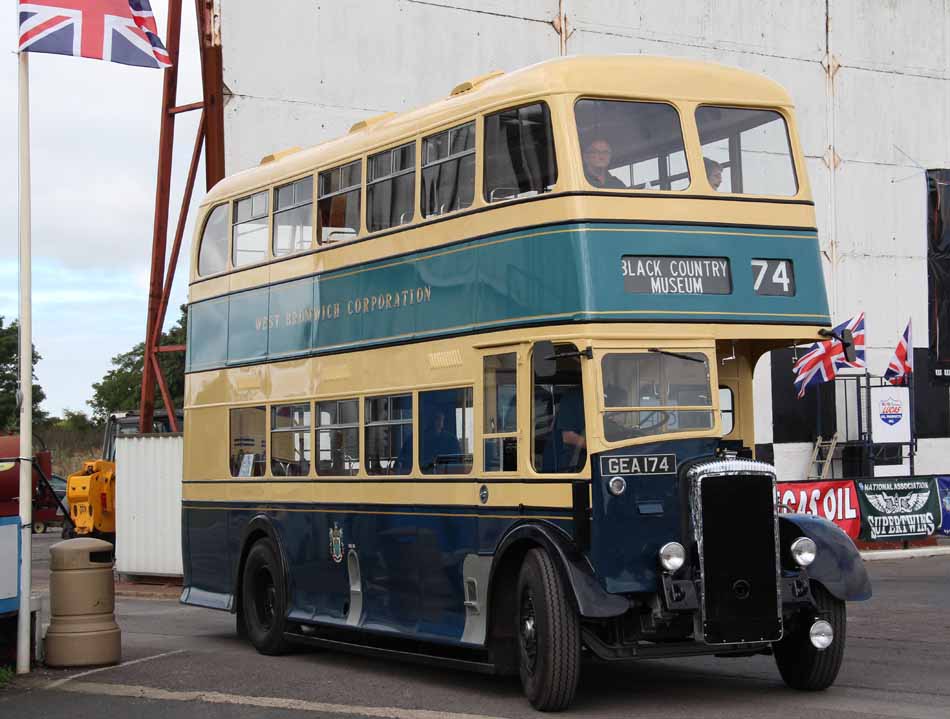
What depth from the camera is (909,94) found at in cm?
3838

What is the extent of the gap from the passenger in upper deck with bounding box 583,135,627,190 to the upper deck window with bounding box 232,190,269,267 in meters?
5.58

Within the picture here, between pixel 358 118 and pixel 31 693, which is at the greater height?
pixel 358 118

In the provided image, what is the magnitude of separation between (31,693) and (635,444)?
5504mm

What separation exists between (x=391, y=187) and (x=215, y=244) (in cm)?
402

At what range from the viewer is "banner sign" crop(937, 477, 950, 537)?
30.4m

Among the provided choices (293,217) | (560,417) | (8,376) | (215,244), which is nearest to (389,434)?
(560,417)

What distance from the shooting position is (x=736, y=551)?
1173 cm

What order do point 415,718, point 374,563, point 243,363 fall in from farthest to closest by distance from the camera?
point 243,363, point 374,563, point 415,718

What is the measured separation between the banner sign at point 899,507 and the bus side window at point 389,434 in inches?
637

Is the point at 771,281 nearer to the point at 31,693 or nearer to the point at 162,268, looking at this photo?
the point at 31,693

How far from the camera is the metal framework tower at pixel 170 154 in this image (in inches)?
1098

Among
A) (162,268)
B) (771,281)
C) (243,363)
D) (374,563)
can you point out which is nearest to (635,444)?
(771,281)

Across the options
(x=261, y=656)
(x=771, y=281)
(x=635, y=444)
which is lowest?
(x=261, y=656)

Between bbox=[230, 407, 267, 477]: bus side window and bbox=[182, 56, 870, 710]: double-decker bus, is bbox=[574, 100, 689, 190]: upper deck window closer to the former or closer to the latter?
bbox=[182, 56, 870, 710]: double-decker bus
